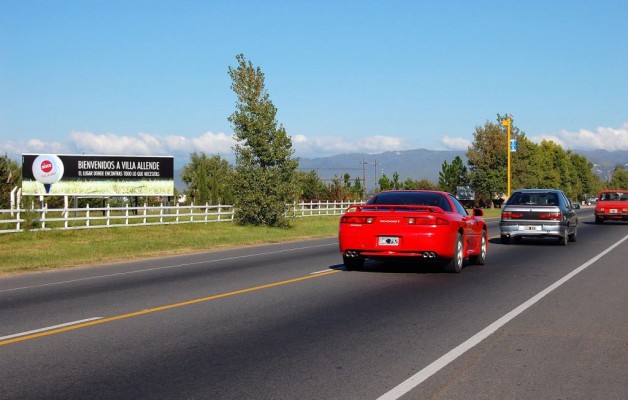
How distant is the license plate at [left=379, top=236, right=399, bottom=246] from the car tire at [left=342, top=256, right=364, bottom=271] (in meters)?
1.18

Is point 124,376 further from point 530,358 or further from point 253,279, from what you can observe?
point 253,279

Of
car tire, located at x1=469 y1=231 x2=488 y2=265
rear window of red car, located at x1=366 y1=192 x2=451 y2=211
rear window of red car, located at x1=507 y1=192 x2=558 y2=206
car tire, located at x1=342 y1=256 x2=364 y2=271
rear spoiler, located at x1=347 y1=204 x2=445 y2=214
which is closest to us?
rear spoiler, located at x1=347 y1=204 x2=445 y2=214

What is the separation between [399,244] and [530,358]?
279 inches

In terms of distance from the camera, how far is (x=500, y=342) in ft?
27.3

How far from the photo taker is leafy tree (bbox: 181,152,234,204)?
4383 centimetres

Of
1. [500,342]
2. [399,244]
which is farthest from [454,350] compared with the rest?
[399,244]

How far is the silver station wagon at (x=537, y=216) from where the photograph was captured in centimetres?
2359

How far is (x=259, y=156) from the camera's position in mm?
38219

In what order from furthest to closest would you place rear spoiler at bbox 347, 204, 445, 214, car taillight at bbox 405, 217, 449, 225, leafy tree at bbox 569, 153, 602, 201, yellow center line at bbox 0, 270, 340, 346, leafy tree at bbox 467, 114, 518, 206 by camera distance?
leafy tree at bbox 569, 153, 602, 201 < leafy tree at bbox 467, 114, 518, 206 < rear spoiler at bbox 347, 204, 445, 214 < car taillight at bbox 405, 217, 449, 225 < yellow center line at bbox 0, 270, 340, 346

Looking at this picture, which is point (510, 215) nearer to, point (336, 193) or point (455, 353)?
point (455, 353)

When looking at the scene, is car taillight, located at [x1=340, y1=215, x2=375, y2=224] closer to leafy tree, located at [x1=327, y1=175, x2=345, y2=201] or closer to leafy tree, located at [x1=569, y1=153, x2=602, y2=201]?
leafy tree, located at [x1=327, y1=175, x2=345, y2=201]

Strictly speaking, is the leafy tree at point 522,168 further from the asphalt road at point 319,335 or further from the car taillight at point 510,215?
the asphalt road at point 319,335

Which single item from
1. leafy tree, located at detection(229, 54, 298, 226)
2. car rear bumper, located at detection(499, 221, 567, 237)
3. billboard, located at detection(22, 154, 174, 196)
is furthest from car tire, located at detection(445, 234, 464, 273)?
billboard, located at detection(22, 154, 174, 196)

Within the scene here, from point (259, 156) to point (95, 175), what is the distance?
50.0 ft
